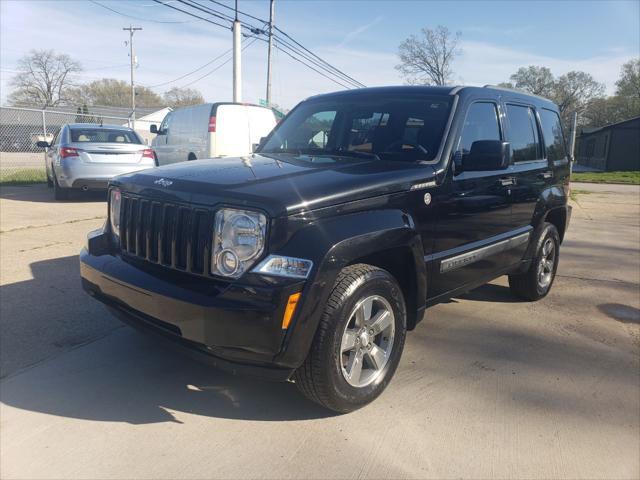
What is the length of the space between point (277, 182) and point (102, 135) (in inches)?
366

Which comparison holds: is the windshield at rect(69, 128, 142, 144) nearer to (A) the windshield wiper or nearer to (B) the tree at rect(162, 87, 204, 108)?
(A) the windshield wiper

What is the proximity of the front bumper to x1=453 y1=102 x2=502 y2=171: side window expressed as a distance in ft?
6.19

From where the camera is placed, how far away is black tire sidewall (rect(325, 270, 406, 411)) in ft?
8.67

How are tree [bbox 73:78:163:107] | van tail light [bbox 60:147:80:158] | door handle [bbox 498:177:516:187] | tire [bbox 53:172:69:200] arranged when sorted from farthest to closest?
tree [bbox 73:78:163:107]
tire [bbox 53:172:69:200]
van tail light [bbox 60:147:80:158]
door handle [bbox 498:177:516:187]

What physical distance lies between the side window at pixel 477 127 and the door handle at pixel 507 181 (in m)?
0.35

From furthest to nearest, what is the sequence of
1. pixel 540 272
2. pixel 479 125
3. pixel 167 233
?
pixel 540 272
pixel 479 125
pixel 167 233

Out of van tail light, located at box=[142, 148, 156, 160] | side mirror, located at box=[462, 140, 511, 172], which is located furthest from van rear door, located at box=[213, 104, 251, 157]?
side mirror, located at box=[462, 140, 511, 172]

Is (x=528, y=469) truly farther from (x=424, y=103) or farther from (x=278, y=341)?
(x=424, y=103)

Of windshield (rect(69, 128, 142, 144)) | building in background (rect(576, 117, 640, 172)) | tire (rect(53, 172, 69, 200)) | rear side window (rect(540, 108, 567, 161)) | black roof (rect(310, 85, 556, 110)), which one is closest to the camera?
black roof (rect(310, 85, 556, 110))

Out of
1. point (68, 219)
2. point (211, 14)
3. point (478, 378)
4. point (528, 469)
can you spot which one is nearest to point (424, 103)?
point (478, 378)

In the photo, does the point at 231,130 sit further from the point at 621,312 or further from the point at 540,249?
the point at 621,312

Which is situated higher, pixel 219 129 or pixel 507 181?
pixel 219 129

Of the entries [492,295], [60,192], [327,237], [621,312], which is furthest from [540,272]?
[60,192]

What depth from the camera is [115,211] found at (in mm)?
3357
